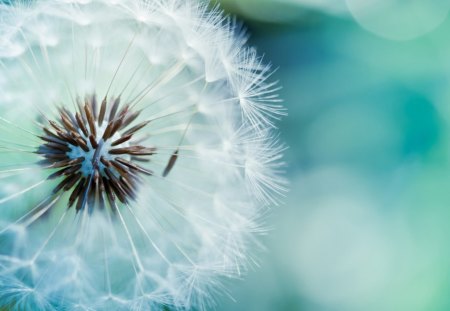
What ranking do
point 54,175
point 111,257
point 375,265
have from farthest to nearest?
point 375,265 < point 111,257 < point 54,175

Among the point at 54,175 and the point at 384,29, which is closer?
the point at 54,175

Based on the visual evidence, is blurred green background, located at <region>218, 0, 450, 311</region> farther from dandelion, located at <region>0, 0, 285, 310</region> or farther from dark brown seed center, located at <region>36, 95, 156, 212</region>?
dark brown seed center, located at <region>36, 95, 156, 212</region>

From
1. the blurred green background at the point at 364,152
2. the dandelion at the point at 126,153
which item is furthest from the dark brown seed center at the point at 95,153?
the blurred green background at the point at 364,152

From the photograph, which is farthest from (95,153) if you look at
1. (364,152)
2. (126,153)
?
(364,152)

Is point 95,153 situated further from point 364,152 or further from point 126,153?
point 364,152

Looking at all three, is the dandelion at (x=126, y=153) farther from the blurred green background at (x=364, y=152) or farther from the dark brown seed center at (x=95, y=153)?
the blurred green background at (x=364, y=152)

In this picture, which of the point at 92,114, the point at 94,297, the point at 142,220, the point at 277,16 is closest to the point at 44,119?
the point at 92,114

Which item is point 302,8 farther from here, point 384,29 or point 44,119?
point 44,119
